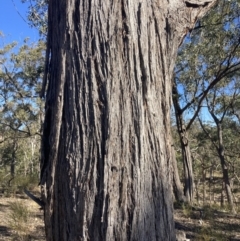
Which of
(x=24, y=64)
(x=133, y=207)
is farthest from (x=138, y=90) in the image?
(x=24, y=64)

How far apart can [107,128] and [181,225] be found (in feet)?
18.4

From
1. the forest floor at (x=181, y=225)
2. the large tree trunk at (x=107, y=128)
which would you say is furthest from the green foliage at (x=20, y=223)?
the large tree trunk at (x=107, y=128)

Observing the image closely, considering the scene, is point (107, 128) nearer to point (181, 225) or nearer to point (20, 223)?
point (20, 223)

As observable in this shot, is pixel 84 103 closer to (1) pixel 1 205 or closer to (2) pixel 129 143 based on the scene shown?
(2) pixel 129 143

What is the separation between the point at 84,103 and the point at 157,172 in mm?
508

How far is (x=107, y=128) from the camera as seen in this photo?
200 cm

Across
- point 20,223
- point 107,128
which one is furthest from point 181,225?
point 107,128

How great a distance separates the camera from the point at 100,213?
1.95 m

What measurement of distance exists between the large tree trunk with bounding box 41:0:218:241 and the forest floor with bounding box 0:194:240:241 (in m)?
3.74

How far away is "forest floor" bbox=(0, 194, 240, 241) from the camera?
575 centimetres

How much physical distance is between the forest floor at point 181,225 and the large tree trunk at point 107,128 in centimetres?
374

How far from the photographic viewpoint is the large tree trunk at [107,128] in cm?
197

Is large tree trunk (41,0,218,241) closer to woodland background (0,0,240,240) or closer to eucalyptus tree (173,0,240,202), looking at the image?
woodland background (0,0,240,240)

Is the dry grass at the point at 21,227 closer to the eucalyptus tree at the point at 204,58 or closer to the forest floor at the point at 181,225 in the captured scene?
the forest floor at the point at 181,225
